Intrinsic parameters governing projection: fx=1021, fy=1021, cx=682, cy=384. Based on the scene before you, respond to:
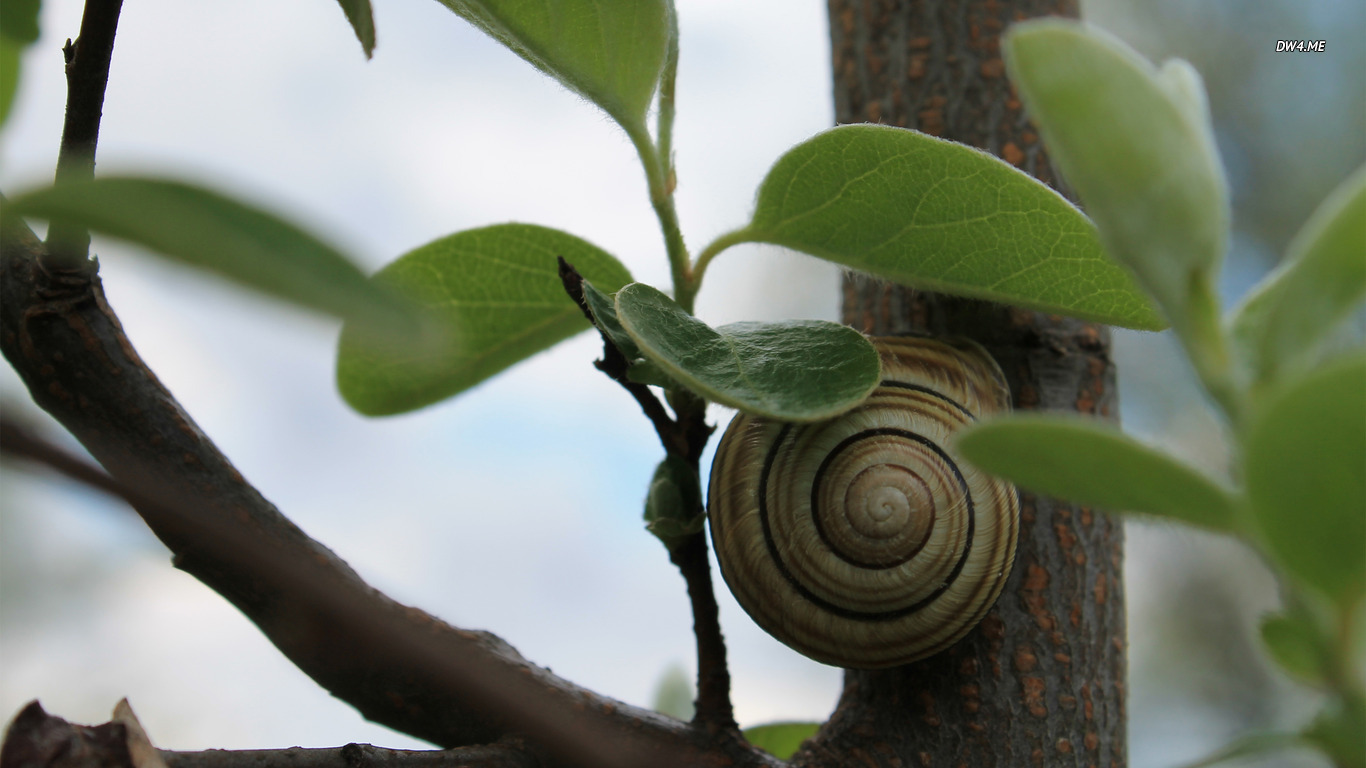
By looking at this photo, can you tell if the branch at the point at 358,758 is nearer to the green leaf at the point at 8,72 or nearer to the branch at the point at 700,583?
the branch at the point at 700,583

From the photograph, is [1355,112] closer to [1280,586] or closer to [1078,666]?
[1078,666]

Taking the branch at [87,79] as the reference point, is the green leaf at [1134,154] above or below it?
below

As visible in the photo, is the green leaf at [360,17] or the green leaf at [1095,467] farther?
the green leaf at [360,17]

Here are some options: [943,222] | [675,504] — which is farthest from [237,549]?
[943,222]

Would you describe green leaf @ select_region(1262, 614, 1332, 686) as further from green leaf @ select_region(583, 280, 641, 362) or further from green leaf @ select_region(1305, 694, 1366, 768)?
green leaf @ select_region(583, 280, 641, 362)

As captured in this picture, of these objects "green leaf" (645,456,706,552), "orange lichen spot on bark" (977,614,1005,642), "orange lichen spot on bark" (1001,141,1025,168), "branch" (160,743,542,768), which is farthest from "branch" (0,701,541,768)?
"orange lichen spot on bark" (1001,141,1025,168)

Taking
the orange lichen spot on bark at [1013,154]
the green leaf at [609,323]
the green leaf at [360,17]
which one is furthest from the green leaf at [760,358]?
the orange lichen spot on bark at [1013,154]

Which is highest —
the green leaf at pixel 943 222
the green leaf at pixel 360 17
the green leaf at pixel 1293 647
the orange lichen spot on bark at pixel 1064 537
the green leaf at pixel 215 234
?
the green leaf at pixel 943 222

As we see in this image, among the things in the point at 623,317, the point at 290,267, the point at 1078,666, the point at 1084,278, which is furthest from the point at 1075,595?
the point at 290,267
